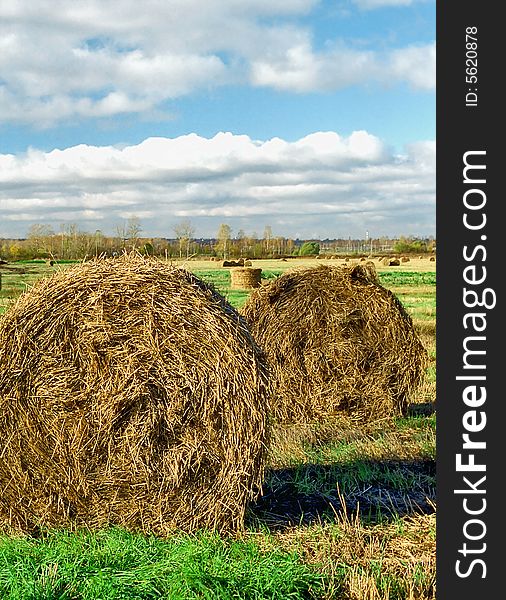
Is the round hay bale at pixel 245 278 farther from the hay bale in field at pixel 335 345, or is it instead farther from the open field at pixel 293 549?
the open field at pixel 293 549

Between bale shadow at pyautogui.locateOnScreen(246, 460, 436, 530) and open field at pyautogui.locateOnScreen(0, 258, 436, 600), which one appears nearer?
open field at pyautogui.locateOnScreen(0, 258, 436, 600)

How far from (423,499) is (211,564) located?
2388 mm

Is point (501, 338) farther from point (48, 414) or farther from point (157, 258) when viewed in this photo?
point (48, 414)

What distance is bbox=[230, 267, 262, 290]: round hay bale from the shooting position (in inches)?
1169

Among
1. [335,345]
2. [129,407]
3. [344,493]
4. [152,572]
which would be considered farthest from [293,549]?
[335,345]

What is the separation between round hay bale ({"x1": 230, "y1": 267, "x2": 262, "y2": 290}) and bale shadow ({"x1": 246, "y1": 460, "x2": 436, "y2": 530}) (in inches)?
879

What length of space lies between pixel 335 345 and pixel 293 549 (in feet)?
14.6

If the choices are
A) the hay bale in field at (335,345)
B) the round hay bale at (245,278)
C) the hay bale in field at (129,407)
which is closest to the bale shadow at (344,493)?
the hay bale in field at (129,407)

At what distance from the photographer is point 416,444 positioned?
26.7 ft

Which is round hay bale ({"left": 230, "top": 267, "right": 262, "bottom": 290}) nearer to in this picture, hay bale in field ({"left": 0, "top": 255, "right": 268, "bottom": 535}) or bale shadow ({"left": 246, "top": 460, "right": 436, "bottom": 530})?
bale shadow ({"left": 246, "top": 460, "right": 436, "bottom": 530})

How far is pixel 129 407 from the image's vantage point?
18.6 feet

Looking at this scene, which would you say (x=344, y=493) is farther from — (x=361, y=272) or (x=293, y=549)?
(x=361, y=272)

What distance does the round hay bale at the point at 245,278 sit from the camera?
97.5 feet

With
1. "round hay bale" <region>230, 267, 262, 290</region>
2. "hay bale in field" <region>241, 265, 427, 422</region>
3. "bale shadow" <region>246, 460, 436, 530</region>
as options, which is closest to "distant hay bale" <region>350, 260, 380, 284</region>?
"hay bale in field" <region>241, 265, 427, 422</region>
